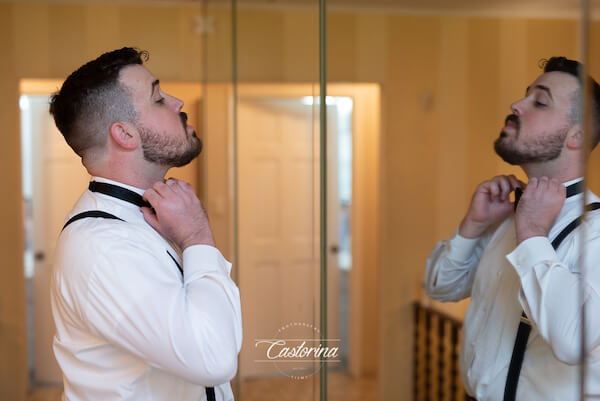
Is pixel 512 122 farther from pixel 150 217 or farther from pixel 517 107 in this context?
pixel 150 217

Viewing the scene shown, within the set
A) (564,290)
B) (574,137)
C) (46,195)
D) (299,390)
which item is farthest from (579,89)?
A: (46,195)

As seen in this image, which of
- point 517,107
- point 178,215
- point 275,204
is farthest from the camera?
point 275,204

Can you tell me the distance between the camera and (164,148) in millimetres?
951

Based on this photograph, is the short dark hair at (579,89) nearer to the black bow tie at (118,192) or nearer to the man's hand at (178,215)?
the man's hand at (178,215)

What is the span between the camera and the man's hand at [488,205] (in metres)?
1.02

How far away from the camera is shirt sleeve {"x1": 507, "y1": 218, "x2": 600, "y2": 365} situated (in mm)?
759

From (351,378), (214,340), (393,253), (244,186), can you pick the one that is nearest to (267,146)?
(244,186)

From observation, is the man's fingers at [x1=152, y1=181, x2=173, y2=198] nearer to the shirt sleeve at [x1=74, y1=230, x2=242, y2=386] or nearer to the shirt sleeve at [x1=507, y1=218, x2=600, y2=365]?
the shirt sleeve at [x1=74, y1=230, x2=242, y2=386]

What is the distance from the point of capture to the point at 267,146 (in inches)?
74.0

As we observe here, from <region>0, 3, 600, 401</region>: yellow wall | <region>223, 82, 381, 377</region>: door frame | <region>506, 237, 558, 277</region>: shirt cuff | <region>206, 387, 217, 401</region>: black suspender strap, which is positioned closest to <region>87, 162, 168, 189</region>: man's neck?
<region>0, 3, 600, 401</region>: yellow wall

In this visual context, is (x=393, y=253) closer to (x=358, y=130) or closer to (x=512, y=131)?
(x=358, y=130)

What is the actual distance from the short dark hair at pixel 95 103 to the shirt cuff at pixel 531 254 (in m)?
0.67

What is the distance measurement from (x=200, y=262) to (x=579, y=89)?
630mm

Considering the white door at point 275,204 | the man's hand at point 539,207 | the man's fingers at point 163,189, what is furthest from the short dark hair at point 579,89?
the white door at point 275,204
